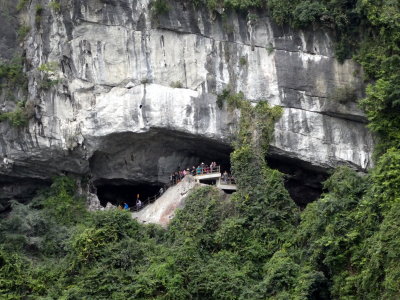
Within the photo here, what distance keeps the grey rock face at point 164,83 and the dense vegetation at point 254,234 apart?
0.62 meters

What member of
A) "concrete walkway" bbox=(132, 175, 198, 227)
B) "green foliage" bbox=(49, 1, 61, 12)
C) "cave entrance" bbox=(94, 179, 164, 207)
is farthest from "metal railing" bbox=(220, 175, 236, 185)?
"green foliage" bbox=(49, 1, 61, 12)

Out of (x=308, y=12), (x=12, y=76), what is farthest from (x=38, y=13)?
(x=308, y=12)

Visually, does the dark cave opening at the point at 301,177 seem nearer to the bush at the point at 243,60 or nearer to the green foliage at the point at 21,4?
the bush at the point at 243,60

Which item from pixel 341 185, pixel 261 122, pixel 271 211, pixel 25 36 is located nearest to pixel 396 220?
pixel 341 185

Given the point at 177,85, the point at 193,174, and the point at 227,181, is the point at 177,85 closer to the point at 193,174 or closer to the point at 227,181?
the point at 193,174

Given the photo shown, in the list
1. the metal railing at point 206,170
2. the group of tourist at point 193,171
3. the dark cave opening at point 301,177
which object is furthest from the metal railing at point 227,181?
the dark cave opening at point 301,177

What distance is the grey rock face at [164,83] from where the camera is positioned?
80.4 ft

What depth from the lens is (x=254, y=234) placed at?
74.9ft

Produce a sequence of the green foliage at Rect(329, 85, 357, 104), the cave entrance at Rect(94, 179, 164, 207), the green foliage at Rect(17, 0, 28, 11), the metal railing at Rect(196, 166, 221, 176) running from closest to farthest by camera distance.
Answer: the green foliage at Rect(329, 85, 357, 104), the metal railing at Rect(196, 166, 221, 176), the green foliage at Rect(17, 0, 28, 11), the cave entrance at Rect(94, 179, 164, 207)

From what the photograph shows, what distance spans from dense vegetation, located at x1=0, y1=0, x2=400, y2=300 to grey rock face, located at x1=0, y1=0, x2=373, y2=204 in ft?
2.04

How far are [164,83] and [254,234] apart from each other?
17.8 ft

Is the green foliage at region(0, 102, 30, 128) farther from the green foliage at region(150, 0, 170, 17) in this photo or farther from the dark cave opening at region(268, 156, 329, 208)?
the dark cave opening at region(268, 156, 329, 208)

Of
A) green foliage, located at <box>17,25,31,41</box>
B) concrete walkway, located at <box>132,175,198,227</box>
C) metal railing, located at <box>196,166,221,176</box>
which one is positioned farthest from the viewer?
green foliage, located at <box>17,25,31,41</box>

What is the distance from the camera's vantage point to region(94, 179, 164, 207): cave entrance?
2736 cm
